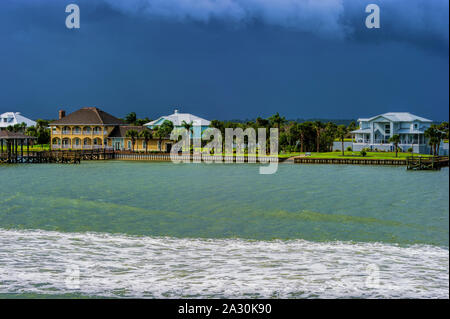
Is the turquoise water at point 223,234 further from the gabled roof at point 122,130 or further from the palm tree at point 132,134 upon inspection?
the gabled roof at point 122,130

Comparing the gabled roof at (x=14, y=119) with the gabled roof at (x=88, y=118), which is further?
the gabled roof at (x=14, y=119)

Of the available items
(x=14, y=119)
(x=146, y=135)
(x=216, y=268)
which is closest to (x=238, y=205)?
(x=216, y=268)

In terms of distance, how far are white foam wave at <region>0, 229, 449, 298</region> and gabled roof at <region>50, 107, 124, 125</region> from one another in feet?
251

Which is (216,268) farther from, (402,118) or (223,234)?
(402,118)

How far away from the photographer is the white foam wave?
42.9 feet

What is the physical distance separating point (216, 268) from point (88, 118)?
85130mm

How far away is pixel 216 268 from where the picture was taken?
1511 cm

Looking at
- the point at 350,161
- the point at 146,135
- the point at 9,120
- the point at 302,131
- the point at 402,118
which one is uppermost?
the point at 9,120

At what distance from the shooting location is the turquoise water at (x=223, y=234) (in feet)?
45.1

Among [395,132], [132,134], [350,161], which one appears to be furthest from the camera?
[132,134]

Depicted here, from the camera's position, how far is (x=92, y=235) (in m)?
20.5

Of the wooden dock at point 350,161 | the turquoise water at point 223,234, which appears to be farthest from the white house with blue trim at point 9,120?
the turquoise water at point 223,234

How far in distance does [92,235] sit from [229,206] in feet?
37.4

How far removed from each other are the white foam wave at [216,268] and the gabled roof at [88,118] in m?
76.6
